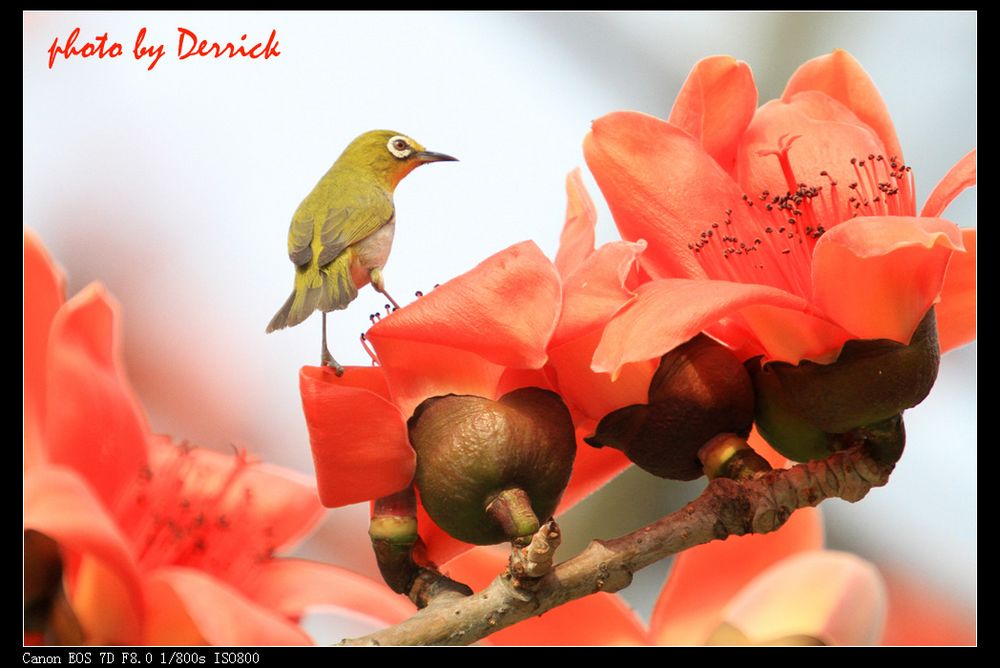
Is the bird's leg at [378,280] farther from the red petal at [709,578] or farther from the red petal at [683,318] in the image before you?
the red petal at [709,578]

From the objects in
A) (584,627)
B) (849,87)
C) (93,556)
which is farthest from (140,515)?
(849,87)

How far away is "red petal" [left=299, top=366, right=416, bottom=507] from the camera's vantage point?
480mm

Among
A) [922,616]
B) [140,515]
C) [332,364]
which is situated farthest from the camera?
[922,616]

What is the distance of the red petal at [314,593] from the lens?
2.27ft

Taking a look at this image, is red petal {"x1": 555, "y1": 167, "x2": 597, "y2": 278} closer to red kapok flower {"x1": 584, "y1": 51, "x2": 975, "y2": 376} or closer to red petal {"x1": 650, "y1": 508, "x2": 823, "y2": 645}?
red kapok flower {"x1": 584, "y1": 51, "x2": 975, "y2": 376}

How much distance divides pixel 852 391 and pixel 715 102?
0.57 feet

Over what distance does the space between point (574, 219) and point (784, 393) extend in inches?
6.1

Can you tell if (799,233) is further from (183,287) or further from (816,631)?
(183,287)

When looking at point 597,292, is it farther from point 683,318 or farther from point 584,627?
point 584,627

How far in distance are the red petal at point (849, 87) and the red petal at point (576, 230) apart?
0.44 feet

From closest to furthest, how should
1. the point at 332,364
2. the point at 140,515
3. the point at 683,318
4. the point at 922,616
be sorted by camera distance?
the point at 683,318 → the point at 332,364 → the point at 140,515 → the point at 922,616

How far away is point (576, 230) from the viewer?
58 centimetres

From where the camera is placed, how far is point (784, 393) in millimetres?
518
